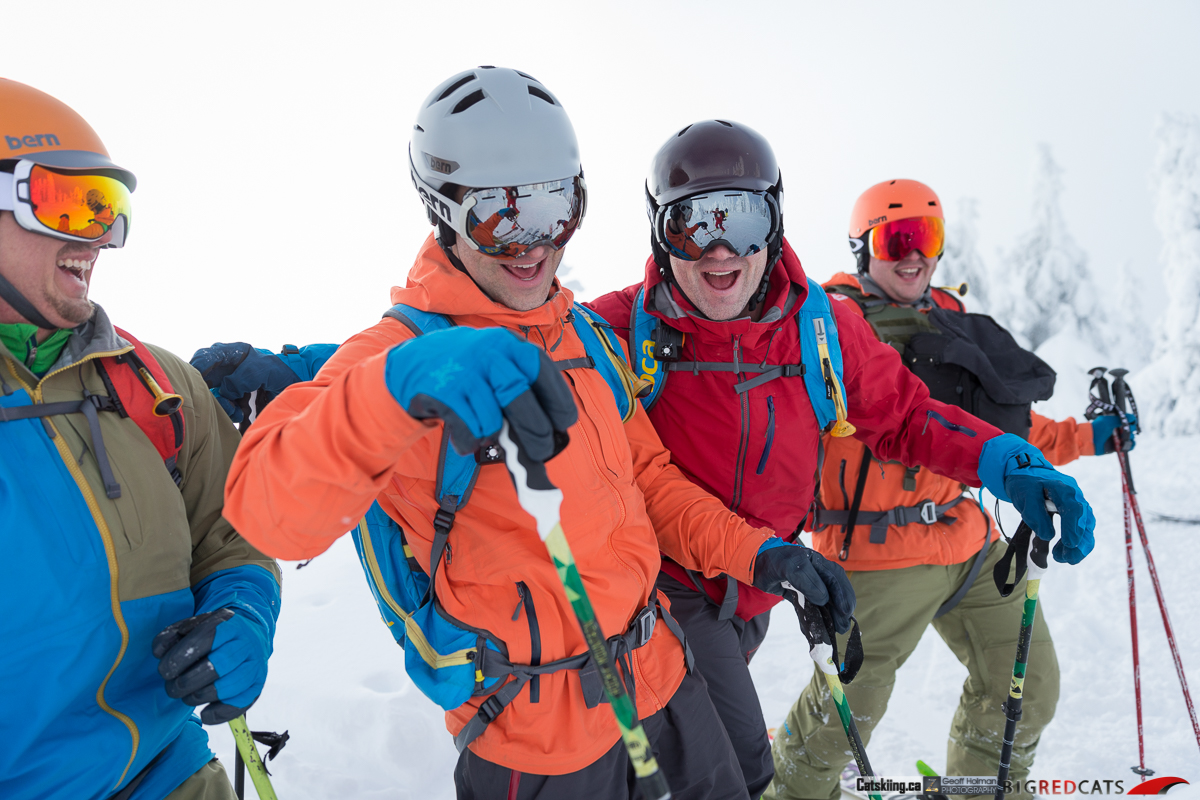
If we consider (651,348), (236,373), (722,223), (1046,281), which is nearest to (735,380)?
(651,348)

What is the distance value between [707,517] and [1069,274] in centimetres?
1628

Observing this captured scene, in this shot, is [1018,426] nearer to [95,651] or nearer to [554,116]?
[554,116]

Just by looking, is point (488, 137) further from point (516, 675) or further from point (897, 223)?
point (897, 223)

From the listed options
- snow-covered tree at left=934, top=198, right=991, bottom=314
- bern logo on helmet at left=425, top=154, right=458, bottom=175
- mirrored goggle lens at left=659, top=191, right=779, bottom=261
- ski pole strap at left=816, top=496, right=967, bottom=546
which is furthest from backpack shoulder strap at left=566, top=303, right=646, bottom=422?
snow-covered tree at left=934, top=198, right=991, bottom=314

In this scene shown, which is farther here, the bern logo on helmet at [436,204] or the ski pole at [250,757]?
the bern logo on helmet at [436,204]

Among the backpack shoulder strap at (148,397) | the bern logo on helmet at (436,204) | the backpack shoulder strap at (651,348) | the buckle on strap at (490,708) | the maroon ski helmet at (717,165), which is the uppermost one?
the maroon ski helmet at (717,165)

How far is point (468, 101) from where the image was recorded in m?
2.06

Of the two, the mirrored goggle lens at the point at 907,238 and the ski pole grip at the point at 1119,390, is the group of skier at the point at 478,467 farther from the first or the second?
the ski pole grip at the point at 1119,390

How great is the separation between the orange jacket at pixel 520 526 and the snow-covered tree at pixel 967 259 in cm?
1591

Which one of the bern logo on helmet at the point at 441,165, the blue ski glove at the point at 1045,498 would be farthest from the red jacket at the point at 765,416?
the bern logo on helmet at the point at 441,165

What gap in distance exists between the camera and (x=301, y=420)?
1.35 metres

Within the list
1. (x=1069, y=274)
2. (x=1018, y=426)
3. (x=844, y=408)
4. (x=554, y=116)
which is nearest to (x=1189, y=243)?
(x=1069, y=274)

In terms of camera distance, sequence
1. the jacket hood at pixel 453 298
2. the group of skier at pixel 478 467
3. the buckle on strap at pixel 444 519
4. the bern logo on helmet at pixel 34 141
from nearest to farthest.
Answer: the group of skier at pixel 478 467 → the bern logo on helmet at pixel 34 141 → the buckle on strap at pixel 444 519 → the jacket hood at pixel 453 298

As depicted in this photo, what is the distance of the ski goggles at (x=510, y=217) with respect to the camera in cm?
197
